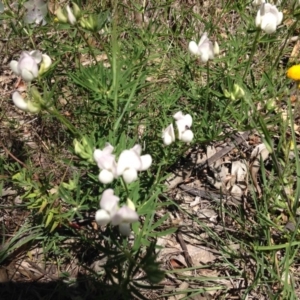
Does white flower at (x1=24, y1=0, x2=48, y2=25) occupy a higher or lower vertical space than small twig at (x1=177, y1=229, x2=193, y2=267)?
higher

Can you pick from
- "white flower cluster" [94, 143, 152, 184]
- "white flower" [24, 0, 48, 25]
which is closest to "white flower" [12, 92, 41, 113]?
"white flower cluster" [94, 143, 152, 184]

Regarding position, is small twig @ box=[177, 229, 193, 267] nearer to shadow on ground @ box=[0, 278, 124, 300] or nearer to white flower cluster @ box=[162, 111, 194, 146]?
shadow on ground @ box=[0, 278, 124, 300]

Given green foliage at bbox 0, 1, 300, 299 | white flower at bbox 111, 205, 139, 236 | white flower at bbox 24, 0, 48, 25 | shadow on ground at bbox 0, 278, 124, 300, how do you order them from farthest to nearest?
1. white flower at bbox 24, 0, 48, 25
2. shadow on ground at bbox 0, 278, 124, 300
3. green foliage at bbox 0, 1, 300, 299
4. white flower at bbox 111, 205, 139, 236

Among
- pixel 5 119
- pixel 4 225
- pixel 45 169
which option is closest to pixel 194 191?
pixel 45 169

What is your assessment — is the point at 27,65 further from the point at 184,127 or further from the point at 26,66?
the point at 184,127

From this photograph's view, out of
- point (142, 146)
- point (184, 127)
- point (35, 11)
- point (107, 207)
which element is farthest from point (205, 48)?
point (35, 11)

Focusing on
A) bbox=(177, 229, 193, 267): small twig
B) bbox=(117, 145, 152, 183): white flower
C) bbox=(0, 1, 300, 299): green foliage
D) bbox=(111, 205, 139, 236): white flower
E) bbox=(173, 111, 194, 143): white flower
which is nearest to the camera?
bbox=(111, 205, 139, 236): white flower

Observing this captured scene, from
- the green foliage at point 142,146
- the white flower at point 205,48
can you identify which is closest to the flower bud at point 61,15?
the green foliage at point 142,146

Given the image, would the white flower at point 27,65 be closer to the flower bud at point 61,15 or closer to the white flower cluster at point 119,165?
the flower bud at point 61,15

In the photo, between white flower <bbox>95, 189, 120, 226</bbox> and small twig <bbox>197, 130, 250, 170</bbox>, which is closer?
white flower <bbox>95, 189, 120, 226</bbox>
